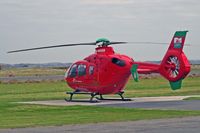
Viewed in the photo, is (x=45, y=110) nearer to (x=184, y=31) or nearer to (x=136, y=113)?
(x=136, y=113)

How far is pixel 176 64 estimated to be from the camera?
31.7 m

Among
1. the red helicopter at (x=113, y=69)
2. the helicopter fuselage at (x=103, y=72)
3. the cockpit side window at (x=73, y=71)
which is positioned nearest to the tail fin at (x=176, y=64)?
the red helicopter at (x=113, y=69)

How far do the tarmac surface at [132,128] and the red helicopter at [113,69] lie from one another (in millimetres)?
10921

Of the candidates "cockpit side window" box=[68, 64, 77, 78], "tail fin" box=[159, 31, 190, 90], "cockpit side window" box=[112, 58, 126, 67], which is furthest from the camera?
"cockpit side window" box=[68, 64, 77, 78]

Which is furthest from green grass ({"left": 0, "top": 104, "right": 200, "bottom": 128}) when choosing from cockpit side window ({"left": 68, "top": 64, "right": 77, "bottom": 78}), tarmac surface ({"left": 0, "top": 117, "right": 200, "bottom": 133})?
cockpit side window ({"left": 68, "top": 64, "right": 77, "bottom": 78})

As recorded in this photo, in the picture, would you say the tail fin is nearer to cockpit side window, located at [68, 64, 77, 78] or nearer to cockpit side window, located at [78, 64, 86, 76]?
cockpit side window, located at [78, 64, 86, 76]

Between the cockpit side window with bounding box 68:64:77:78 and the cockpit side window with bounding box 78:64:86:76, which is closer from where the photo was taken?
the cockpit side window with bounding box 78:64:86:76

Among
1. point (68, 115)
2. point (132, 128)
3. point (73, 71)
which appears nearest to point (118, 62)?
point (73, 71)

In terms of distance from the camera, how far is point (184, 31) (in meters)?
32.2

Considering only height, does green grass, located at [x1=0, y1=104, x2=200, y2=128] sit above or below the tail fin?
below

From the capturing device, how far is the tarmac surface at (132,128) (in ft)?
59.5

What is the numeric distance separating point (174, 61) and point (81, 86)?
19.6 feet

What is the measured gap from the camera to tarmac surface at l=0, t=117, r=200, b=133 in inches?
714

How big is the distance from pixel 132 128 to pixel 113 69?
1507 cm
